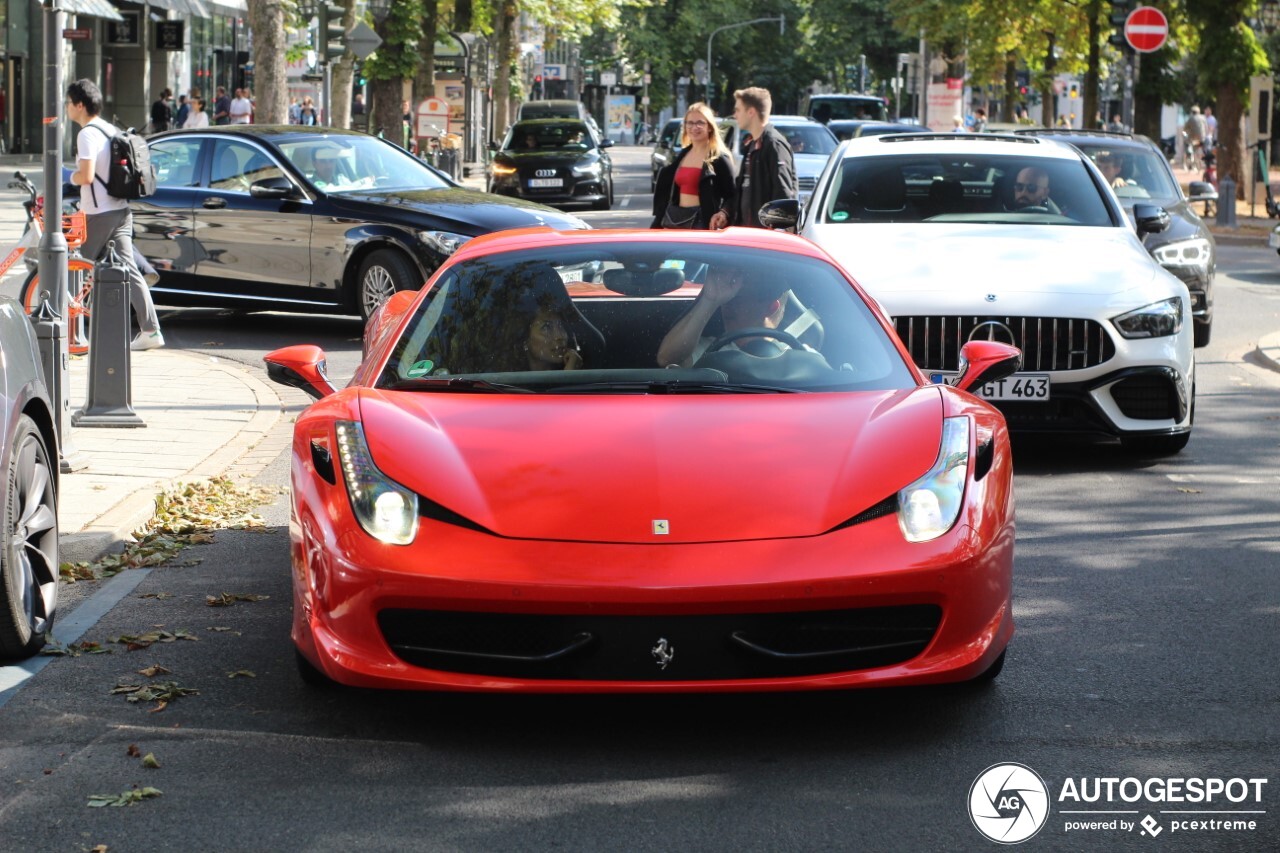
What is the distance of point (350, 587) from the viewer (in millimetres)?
4832

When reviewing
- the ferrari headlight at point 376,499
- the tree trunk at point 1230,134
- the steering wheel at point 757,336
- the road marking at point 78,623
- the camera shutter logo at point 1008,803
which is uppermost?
the tree trunk at point 1230,134

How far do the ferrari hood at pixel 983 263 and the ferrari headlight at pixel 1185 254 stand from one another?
15.0ft

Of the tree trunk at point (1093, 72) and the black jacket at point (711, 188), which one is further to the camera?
the tree trunk at point (1093, 72)

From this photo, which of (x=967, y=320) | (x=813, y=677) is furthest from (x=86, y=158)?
Answer: (x=813, y=677)

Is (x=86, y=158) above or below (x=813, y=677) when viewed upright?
above

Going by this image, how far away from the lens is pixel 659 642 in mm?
4680

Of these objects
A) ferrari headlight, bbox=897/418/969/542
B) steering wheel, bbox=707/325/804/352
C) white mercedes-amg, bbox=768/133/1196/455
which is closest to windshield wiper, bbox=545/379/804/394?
steering wheel, bbox=707/325/804/352

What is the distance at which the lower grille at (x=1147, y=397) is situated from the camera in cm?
936

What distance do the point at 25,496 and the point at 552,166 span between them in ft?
89.0

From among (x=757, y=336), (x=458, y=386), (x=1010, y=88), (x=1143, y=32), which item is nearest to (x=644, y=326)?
(x=757, y=336)

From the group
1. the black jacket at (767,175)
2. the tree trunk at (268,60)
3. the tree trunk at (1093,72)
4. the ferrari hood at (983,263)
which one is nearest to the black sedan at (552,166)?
the tree trunk at (268,60)

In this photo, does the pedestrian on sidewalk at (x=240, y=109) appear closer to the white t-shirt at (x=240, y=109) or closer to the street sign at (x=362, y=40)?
the white t-shirt at (x=240, y=109)

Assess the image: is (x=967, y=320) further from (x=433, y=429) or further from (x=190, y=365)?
(x=190, y=365)

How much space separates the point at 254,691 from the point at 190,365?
8.44 m
